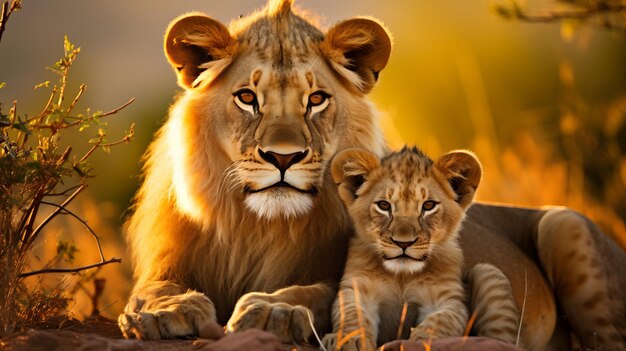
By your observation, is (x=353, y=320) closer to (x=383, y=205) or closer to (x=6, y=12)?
(x=383, y=205)

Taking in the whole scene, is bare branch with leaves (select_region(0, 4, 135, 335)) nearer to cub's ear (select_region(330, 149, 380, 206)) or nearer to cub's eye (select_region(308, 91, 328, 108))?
cub's eye (select_region(308, 91, 328, 108))

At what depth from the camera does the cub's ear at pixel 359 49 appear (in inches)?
188

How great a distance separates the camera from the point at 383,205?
14.3 ft

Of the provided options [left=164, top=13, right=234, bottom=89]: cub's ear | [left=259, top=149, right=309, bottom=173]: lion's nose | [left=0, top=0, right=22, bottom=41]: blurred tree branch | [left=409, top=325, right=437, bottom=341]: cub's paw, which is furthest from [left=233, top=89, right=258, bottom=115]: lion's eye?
[left=409, top=325, right=437, bottom=341]: cub's paw

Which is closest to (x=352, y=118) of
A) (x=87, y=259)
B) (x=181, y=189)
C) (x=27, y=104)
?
(x=181, y=189)

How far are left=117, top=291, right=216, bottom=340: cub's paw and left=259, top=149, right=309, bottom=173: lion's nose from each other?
647 mm

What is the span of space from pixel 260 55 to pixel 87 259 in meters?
3.52

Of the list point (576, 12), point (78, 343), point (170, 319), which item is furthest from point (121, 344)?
point (576, 12)

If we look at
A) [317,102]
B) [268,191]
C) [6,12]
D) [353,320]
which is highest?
[6,12]

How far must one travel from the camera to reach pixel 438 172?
14.9ft

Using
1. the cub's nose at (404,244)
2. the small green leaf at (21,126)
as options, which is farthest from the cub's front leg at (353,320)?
the small green leaf at (21,126)

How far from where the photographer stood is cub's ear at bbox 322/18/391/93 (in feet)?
15.6

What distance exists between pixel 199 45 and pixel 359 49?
77cm

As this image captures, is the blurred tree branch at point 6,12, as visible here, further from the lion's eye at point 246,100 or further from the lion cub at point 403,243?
the lion cub at point 403,243
